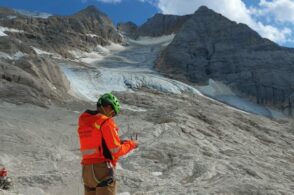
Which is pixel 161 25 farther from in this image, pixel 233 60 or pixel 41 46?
pixel 41 46

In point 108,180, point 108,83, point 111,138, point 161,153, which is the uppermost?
point 108,83

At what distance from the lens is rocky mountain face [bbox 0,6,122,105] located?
32.9 metres

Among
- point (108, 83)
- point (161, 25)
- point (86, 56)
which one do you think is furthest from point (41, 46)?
point (161, 25)

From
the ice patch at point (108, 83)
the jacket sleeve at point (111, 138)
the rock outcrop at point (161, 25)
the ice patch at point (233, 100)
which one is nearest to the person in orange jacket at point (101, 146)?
the jacket sleeve at point (111, 138)

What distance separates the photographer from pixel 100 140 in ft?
19.0

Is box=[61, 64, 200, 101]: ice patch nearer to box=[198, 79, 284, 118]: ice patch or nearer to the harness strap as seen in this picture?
box=[198, 79, 284, 118]: ice patch

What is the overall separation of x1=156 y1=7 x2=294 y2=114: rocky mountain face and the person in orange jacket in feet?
200

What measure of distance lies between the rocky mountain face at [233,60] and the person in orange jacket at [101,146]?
6087cm

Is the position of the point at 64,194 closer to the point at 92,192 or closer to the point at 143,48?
the point at 92,192

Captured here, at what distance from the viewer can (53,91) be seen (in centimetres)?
3456

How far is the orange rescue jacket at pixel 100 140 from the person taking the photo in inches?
226

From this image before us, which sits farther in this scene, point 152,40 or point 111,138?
point 152,40

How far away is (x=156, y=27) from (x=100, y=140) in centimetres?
11892

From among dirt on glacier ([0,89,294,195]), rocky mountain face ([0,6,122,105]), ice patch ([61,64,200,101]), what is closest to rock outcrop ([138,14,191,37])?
rocky mountain face ([0,6,122,105])
